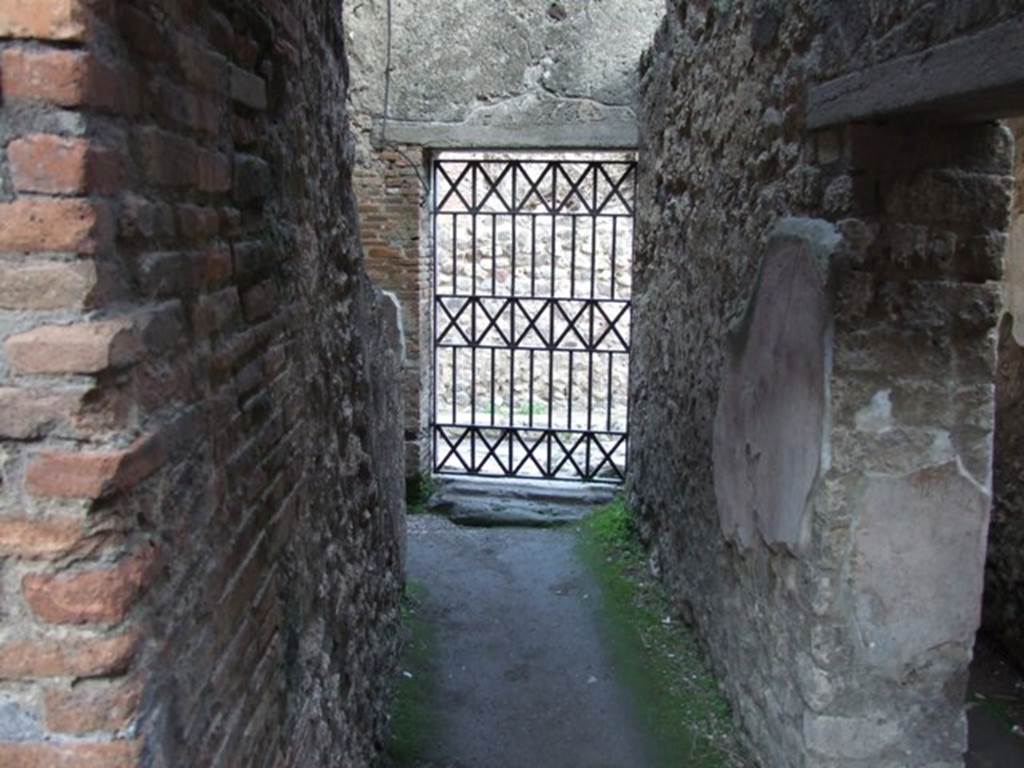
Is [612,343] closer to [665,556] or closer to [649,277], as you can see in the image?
[649,277]

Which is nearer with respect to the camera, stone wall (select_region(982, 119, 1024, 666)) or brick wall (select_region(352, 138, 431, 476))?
stone wall (select_region(982, 119, 1024, 666))

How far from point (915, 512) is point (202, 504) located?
77.9 inches

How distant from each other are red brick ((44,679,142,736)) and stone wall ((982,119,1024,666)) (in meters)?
4.05

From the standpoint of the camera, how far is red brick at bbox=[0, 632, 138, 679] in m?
1.15

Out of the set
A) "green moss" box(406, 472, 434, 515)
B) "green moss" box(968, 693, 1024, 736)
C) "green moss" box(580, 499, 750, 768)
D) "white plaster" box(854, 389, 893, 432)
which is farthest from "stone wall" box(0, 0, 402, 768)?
"green moss" box(406, 472, 434, 515)

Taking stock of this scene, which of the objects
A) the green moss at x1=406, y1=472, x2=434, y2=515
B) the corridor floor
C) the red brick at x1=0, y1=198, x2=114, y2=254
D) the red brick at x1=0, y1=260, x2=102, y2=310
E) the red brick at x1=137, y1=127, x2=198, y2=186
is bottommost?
the corridor floor

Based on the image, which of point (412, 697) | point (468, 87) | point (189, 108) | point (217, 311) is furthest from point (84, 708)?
point (468, 87)

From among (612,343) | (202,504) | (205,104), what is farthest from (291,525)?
(612,343)

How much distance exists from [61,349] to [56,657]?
1.33ft

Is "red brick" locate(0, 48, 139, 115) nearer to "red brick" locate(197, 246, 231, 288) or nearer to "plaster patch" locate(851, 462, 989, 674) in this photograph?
"red brick" locate(197, 246, 231, 288)

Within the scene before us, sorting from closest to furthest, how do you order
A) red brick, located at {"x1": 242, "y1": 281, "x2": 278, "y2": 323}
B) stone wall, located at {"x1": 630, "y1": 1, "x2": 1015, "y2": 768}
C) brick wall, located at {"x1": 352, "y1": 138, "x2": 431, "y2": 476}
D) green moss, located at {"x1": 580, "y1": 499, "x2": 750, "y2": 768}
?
red brick, located at {"x1": 242, "y1": 281, "x2": 278, "y2": 323}, stone wall, located at {"x1": 630, "y1": 1, "x2": 1015, "y2": 768}, green moss, located at {"x1": 580, "y1": 499, "x2": 750, "y2": 768}, brick wall, located at {"x1": 352, "y1": 138, "x2": 431, "y2": 476}

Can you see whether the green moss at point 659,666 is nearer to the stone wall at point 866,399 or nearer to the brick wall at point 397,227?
the stone wall at point 866,399

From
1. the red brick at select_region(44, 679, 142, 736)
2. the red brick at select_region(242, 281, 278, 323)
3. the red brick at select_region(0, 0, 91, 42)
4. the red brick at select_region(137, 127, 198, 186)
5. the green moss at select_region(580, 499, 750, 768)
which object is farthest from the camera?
→ the green moss at select_region(580, 499, 750, 768)

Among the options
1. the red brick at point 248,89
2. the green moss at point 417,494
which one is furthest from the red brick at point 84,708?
the green moss at point 417,494
